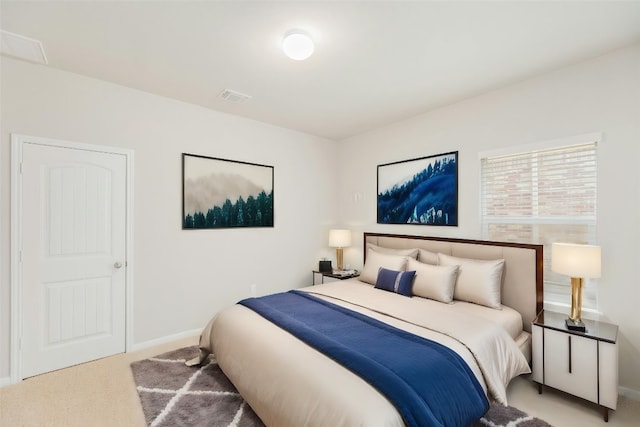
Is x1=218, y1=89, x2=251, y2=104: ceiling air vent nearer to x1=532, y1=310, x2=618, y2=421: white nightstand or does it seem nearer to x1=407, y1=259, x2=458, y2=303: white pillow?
x1=407, y1=259, x2=458, y2=303: white pillow

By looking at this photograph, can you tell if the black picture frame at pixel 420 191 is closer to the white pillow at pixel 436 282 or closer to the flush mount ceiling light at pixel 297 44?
the white pillow at pixel 436 282

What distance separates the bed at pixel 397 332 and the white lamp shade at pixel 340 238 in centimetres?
84

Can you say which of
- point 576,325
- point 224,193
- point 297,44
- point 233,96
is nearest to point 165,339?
point 224,193

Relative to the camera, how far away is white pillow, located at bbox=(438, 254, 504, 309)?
269 cm

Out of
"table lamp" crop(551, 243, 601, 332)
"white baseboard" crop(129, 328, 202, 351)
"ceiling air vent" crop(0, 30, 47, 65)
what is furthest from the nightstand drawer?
"ceiling air vent" crop(0, 30, 47, 65)

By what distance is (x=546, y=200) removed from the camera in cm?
275

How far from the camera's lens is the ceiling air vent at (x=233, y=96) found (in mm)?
3105

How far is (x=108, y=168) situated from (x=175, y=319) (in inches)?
68.3

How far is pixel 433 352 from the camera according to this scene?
1759 mm

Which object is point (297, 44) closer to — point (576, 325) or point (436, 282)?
point (436, 282)

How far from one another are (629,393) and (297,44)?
11.7 ft

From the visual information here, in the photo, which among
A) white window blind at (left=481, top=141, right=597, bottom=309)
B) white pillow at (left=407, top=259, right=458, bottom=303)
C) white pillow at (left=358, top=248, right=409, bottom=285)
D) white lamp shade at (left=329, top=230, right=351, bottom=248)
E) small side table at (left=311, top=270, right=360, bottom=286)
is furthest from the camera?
white lamp shade at (left=329, top=230, right=351, bottom=248)

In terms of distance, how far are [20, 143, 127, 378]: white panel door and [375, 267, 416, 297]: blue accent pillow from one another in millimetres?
2647

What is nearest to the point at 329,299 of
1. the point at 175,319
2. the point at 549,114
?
the point at 175,319
